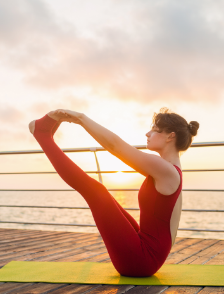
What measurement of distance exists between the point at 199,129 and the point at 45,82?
8.22 meters

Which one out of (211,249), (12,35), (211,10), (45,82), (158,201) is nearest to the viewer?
(158,201)

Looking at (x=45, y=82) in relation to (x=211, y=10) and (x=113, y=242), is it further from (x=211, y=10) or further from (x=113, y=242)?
(x=113, y=242)

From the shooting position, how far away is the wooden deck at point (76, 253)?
135cm

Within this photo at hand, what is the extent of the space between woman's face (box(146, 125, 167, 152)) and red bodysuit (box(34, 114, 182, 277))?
187 mm

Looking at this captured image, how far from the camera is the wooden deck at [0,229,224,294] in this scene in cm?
135

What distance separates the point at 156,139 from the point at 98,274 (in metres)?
0.84

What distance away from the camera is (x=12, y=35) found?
291 inches

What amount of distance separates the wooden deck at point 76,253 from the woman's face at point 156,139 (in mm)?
722

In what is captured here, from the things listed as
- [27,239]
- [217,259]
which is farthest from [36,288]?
[27,239]

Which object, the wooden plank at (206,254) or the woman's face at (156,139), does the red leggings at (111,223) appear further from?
the wooden plank at (206,254)

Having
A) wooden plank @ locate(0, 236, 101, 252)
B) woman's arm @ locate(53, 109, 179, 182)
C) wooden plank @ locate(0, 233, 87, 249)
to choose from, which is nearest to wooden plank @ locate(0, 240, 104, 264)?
wooden plank @ locate(0, 236, 101, 252)

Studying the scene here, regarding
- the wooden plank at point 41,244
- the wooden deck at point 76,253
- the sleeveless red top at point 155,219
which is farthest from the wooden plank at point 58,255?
the sleeveless red top at point 155,219

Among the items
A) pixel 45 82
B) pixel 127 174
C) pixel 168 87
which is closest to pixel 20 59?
pixel 45 82

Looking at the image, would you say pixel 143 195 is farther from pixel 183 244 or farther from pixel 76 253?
pixel 183 244
